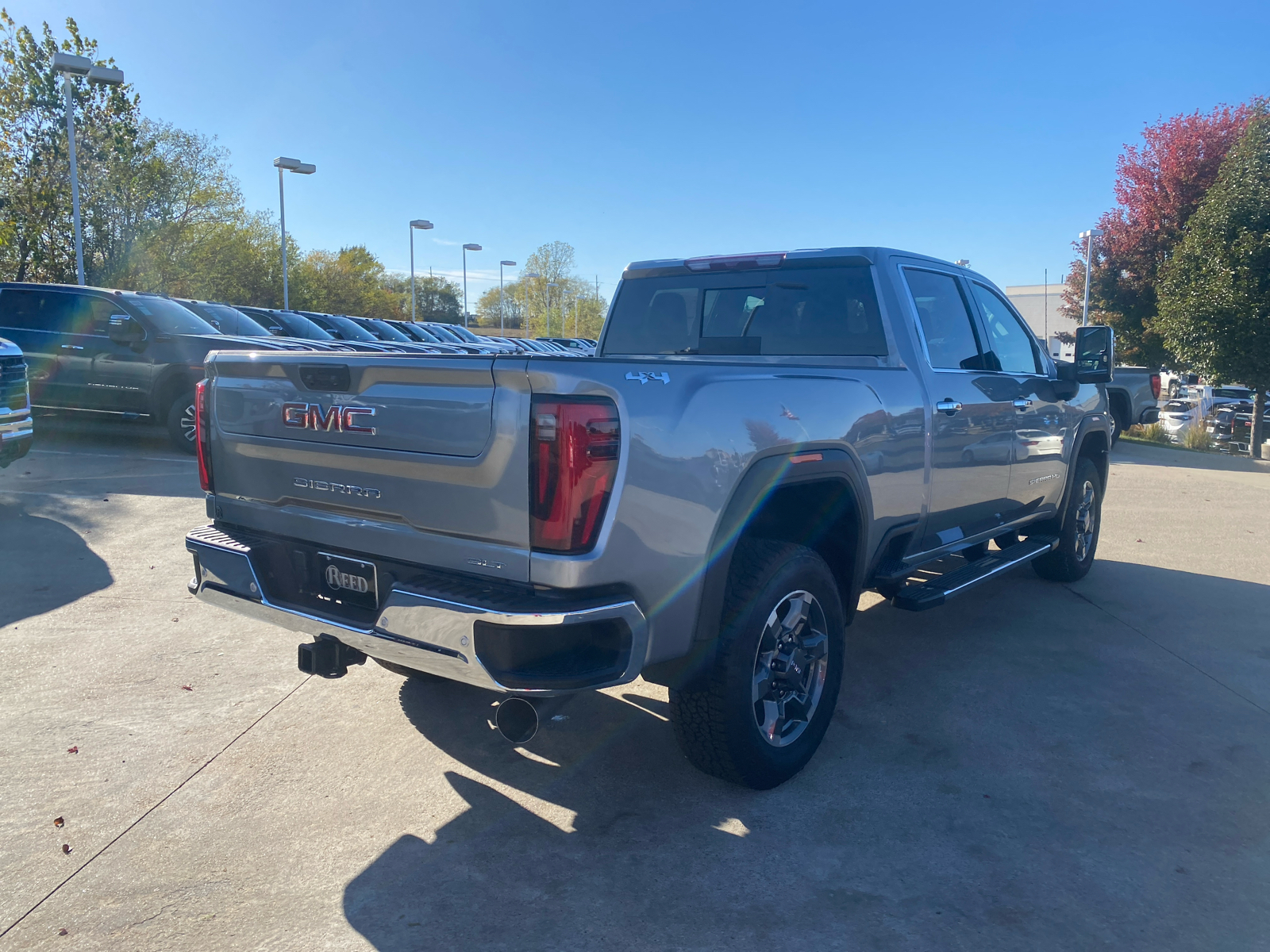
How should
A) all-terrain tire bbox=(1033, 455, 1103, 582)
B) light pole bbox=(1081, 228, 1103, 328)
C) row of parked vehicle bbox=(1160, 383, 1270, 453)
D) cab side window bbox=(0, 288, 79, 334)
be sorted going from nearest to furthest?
1. all-terrain tire bbox=(1033, 455, 1103, 582)
2. cab side window bbox=(0, 288, 79, 334)
3. row of parked vehicle bbox=(1160, 383, 1270, 453)
4. light pole bbox=(1081, 228, 1103, 328)

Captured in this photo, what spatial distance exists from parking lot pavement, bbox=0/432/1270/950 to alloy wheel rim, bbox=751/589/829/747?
25cm

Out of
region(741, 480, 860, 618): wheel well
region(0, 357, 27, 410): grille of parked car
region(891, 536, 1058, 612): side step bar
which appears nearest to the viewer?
region(741, 480, 860, 618): wheel well

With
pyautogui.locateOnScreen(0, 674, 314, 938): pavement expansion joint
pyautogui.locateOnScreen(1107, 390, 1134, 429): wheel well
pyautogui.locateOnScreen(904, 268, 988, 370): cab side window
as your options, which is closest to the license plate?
pyautogui.locateOnScreen(0, 674, 314, 938): pavement expansion joint

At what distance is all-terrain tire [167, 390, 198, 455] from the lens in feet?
34.1

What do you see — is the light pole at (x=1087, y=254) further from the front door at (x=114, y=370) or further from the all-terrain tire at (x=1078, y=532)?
the front door at (x=114, y=370)

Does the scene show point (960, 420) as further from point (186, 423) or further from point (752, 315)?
point (186, 423)

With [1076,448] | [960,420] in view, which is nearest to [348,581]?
[960,420]

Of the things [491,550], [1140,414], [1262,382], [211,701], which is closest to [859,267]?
[491,550]

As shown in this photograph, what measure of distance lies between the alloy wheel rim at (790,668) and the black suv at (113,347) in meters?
8.50

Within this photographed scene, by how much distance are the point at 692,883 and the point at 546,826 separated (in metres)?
0.57

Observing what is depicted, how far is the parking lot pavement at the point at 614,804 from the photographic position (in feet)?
8.50

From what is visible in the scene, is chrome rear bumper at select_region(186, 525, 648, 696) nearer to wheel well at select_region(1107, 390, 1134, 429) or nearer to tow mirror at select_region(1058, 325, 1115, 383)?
tow mirror at select_region(1058, 325, 1115, 383)

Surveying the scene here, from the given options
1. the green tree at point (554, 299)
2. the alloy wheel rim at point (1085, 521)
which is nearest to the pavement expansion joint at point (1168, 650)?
the alloy wheel rim at point (1085, 521)

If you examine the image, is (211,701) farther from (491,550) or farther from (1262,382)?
(1262,382)
